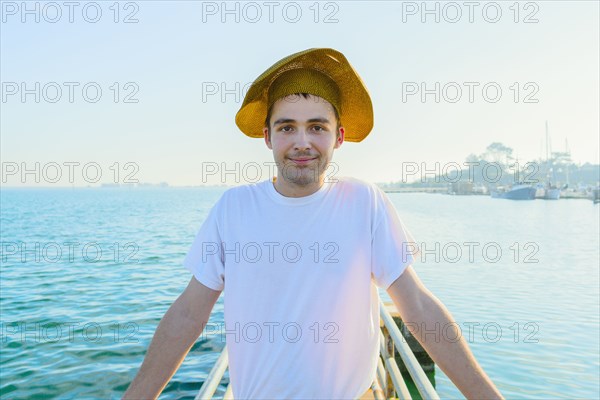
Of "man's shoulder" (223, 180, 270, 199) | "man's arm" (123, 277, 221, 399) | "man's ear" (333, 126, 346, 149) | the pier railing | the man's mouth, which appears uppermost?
"man's ear" (333, 126, 346, 149)

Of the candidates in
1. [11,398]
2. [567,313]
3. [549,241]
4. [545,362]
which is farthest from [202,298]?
[549,241]

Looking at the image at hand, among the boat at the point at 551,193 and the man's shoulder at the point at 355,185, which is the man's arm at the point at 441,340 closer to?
the man's shoulder at the point at 355,185

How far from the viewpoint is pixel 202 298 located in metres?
1.80

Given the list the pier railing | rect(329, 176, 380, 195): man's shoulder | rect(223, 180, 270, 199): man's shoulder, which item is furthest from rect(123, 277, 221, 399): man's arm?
the pier railing

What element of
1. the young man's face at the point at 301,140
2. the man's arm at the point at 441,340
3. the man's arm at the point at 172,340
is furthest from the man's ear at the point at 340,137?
the man's arm at the point at 172,340

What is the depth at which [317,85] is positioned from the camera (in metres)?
1.81

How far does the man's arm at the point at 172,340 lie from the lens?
1.70 m

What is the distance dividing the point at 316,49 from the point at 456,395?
7.58m

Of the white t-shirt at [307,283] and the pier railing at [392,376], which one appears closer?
the white t-shirt at [307,283]

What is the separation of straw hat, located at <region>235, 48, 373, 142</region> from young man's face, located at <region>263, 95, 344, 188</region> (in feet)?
0.16

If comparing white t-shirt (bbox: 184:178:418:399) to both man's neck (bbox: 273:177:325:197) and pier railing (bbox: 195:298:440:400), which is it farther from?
pier railing (bbox: 195:298:440:400)

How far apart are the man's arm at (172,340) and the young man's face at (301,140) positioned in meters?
0.52

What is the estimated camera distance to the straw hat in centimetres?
178

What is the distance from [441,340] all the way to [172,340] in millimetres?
916
